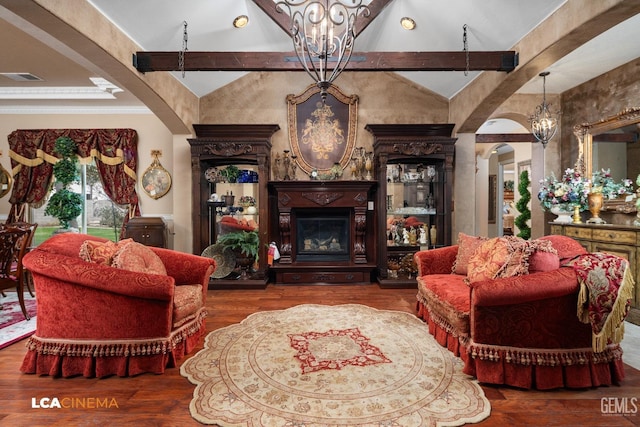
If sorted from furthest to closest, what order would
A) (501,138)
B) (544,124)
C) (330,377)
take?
(501,138) < (544,124) < (330,377)

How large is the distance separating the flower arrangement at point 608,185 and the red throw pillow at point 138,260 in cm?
519

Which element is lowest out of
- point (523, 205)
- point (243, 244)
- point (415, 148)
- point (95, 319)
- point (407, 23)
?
point (95, 319)

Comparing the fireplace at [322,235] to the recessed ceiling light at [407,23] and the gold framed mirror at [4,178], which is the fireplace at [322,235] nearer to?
the recessed ceiling light at [407,23]

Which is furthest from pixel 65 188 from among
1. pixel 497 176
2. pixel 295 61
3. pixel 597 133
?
pixel 497 176

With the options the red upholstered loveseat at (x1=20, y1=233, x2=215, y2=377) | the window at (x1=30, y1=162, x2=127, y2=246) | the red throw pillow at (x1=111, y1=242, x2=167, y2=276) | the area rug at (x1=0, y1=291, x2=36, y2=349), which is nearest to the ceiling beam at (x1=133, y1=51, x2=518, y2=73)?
the red throw pillow at (x1=111, y1=242, x2=167, y2=276)

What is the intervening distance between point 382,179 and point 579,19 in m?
2.75

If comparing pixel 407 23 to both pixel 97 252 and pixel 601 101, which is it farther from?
pixel 97 252

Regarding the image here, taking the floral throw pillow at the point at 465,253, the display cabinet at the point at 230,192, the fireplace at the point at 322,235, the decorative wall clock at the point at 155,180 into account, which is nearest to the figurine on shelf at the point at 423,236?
the fireplace at the point at 322,235

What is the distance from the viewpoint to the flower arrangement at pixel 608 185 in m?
3.83

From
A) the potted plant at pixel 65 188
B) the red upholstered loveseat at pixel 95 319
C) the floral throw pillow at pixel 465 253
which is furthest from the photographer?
the potted plant at pixel 65 188

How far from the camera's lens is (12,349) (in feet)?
8.64

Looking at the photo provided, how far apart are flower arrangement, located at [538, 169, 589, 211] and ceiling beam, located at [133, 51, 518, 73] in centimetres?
188

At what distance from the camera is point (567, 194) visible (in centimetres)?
411

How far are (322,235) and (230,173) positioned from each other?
1.80m
